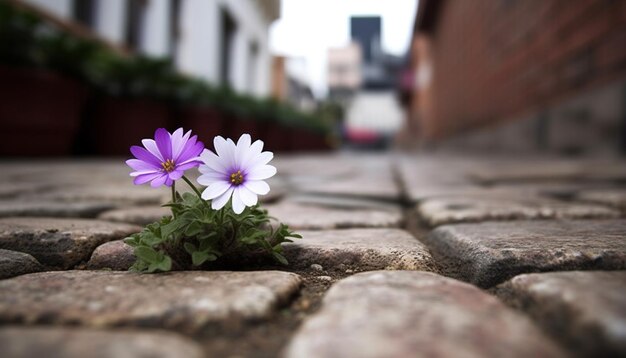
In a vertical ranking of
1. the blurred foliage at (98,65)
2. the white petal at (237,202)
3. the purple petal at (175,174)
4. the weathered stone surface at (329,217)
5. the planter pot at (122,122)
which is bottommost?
the weathered stone surface at (329,217)

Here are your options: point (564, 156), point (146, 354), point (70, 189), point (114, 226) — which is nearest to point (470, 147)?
point (564, 156)

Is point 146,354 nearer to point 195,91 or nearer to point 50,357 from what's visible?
point 50,357

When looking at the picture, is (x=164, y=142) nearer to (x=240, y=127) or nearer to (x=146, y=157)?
(x=146, y=157)

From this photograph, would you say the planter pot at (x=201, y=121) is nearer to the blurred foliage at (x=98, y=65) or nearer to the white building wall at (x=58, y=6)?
the blurred foliage at (x=98, y=65)

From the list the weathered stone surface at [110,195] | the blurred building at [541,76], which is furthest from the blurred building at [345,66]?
the weathered stone surface at [110,195]

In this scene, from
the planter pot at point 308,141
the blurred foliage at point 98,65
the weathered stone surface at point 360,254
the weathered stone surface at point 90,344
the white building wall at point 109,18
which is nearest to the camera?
the weathered stone surface at point 90,344

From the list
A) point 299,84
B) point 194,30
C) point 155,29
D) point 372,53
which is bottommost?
point 155,29

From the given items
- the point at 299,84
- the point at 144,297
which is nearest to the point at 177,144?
the point at 144,297
